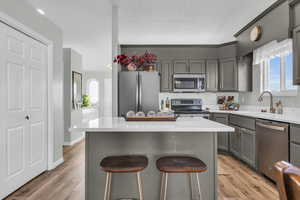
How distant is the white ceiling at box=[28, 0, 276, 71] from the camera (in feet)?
10.7

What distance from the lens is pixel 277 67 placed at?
3.64 metres

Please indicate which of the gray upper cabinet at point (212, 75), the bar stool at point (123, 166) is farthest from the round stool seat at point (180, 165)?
the gray upper cabinet at point (212, 75)

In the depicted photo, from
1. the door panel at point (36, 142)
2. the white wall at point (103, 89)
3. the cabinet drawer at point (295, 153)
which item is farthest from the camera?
the white wall at point (103, 89)

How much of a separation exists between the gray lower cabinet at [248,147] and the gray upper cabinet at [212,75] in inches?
68.3

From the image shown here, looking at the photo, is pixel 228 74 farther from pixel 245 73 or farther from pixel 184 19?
pixel 184 19

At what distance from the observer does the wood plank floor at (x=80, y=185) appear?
2.41 meters

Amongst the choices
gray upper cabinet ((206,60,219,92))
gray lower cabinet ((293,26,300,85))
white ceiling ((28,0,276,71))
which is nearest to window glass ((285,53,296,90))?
gray lower cabinet ((293,26,300,85))

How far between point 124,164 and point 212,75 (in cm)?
404

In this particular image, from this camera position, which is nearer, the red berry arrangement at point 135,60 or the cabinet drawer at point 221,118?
the red berry arrangement at point 135,60

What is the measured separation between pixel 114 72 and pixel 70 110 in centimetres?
226

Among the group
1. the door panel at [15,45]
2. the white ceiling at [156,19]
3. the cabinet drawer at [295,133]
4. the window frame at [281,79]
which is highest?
the white ceiling at [156,19]

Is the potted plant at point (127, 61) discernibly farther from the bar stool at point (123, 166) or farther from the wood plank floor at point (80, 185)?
the wood plank floor at point (80, 185)

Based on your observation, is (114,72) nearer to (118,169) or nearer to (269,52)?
(118,169)

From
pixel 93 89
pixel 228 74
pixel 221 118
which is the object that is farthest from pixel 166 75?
pixel 93 89
